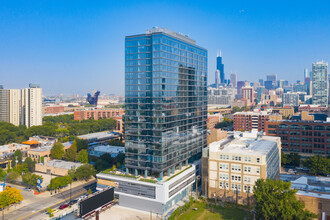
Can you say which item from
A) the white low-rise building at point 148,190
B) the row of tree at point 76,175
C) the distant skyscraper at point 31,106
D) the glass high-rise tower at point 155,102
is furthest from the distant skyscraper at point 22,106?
the glass high-rise tower at point 155,102

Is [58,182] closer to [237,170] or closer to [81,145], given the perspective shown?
[81,145]

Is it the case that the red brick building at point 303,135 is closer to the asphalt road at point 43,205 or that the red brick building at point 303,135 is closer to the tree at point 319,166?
the tree at point 319,166

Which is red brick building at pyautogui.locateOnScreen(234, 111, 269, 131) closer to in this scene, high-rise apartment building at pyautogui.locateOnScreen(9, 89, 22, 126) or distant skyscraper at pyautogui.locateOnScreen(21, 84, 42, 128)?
distant skyscraper at pyautogui.locateOnScreen(21, 84, 42, 128)

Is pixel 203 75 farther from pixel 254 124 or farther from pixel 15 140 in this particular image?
pixel 15 140

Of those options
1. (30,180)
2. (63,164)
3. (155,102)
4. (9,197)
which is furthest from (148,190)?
(63,164)

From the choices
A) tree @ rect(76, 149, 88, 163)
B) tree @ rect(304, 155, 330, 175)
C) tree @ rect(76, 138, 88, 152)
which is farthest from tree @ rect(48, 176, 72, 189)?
tree @ rect(304, 155, 330, 175)

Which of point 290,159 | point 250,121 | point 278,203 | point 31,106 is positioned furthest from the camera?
point 31,106
